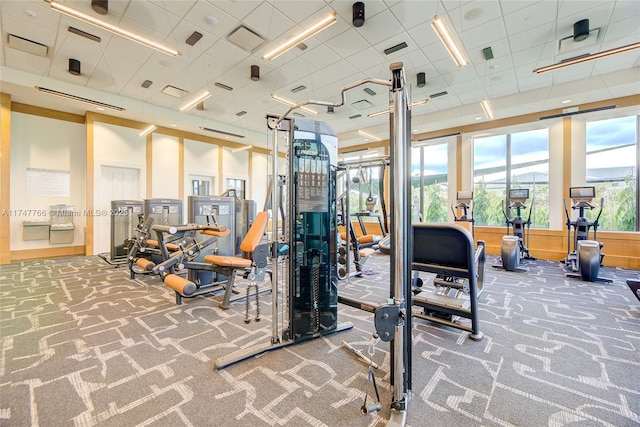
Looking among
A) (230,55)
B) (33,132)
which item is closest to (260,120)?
(230,55)

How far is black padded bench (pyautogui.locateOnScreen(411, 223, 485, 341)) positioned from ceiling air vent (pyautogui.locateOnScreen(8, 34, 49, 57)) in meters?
7.19

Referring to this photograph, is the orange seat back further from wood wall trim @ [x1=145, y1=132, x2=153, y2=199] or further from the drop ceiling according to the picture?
wood wall trim @ [x1=145, y1=132, x2=153, y2=199]

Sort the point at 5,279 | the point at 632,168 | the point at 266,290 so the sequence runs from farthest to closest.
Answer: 1. the point at 632,168
2. the point at 5,279
3. the point at 266,290

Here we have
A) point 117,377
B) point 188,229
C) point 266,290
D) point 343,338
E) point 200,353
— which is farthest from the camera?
point 266,290

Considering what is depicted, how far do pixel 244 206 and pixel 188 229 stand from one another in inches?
106

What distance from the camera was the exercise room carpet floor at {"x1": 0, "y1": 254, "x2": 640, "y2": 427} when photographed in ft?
5.09

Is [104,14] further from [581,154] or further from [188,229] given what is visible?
[581,154]

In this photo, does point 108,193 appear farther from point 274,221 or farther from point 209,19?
point 274,221

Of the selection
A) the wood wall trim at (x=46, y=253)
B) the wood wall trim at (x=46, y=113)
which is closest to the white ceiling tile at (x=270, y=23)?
the wood wall trim at (x=46, y=113)

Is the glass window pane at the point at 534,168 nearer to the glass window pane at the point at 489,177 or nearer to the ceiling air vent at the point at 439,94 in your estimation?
the glass window pane at the point at 489,177

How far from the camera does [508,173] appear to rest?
7.56 meters

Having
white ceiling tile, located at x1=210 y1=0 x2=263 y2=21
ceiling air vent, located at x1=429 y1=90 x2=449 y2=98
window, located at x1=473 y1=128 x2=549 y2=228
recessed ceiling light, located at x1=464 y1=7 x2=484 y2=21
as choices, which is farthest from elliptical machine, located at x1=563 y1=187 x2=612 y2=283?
white ceiling tile, located at x1=210 y1=0 x2=263 y2=21

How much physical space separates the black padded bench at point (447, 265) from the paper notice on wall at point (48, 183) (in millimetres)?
9058

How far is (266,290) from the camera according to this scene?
3.87m
